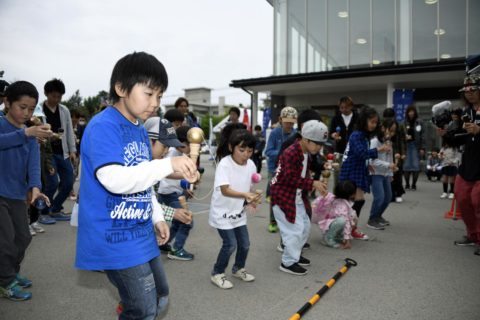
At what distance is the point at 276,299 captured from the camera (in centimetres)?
343

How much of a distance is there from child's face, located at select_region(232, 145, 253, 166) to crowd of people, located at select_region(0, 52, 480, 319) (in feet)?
0.05

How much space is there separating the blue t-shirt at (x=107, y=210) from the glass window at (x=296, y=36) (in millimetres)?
18048

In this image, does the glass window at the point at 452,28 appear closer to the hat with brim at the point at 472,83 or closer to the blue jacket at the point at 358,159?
the hat with brim at the point at 472,83

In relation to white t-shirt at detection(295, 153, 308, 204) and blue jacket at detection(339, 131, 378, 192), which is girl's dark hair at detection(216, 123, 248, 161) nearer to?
white t-shirt at detection(295, 153, 308, 204)

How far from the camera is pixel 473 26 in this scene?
15359 millimetres

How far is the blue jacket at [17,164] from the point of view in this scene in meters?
3.19

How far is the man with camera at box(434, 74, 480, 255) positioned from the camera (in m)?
4.75

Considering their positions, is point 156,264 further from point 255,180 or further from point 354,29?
point 354,29

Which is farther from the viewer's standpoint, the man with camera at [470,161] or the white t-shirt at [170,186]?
the man with camera at [470,161]

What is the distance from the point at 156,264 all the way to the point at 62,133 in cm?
455

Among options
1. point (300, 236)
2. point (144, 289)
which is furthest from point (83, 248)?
Result: point (300, 236)

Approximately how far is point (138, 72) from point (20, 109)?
213 centimetres

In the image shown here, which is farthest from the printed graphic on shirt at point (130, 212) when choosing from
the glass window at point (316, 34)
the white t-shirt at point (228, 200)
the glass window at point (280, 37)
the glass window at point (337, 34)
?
the glass window at point (280, 37)

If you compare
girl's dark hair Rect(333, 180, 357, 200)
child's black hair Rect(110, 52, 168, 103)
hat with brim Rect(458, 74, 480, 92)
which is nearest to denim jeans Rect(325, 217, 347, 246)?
girl's dark hair Rect(333, 180, 357, 200)
